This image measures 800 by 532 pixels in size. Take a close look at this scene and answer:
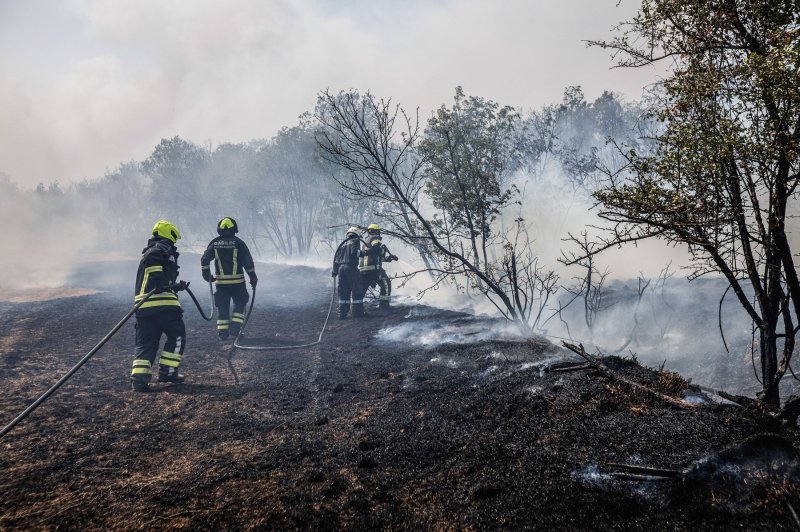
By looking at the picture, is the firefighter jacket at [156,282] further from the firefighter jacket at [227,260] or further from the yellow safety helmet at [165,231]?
the firefighter jacket at [227,260]

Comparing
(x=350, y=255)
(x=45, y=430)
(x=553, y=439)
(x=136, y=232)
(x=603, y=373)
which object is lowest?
(x=45, y=430)

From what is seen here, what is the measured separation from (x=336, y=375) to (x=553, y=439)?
3846 mm

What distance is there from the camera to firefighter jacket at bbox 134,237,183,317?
6398 millimetres

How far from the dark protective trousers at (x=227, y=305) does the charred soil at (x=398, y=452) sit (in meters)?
2.47

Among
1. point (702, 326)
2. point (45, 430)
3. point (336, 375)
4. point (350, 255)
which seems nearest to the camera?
point (45, 430)

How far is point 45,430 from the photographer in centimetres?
438

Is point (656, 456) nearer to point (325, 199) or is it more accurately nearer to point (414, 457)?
point (414, 457)

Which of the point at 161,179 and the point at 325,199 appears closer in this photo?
the point at 325,199

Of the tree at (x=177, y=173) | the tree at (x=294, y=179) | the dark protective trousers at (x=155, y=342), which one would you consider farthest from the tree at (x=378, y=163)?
the tree at (x=177, y=173)

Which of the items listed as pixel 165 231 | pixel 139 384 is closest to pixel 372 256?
pixel 165 231

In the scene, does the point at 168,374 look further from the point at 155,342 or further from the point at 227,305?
the point at 227,305

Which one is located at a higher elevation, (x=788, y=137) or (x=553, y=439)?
(x=788, y=137)

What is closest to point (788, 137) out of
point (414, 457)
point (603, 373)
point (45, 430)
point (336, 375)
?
point (603, 373)

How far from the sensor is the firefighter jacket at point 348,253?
1123 centimetres
